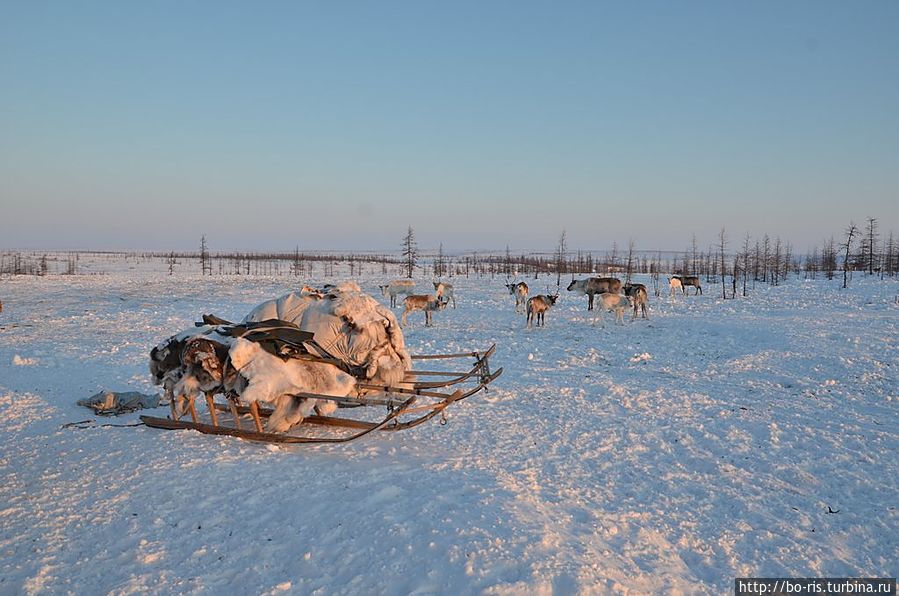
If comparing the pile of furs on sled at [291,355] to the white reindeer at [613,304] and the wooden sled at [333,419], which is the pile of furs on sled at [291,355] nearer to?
the wooden sled at [333,419]

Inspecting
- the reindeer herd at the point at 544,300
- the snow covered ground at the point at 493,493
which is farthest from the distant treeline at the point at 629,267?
the snow covered ground at the point at 493,493

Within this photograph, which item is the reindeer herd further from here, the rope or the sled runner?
the rope

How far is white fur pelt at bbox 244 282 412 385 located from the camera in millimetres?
7871

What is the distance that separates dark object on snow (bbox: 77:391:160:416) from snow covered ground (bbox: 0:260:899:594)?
0.27 m

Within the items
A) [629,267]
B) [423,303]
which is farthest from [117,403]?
[629,267]

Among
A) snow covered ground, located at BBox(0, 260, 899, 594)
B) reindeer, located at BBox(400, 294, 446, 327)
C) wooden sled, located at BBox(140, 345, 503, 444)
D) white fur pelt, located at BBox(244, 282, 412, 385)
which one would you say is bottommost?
snow covered ground, located at BBox(0, 260, 899, 594)

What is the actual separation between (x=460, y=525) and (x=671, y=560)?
1921 millimetres

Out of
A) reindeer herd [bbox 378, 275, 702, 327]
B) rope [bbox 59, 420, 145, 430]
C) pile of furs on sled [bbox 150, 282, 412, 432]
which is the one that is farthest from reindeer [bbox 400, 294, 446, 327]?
rope [bbox 59, 420, 145, 430]

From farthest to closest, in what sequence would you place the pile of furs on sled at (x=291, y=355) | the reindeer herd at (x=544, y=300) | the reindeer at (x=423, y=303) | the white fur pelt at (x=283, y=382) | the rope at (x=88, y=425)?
the reindeer at (x=423, y=303) → the reindeer herd at (x=544, y=300) → the rope at (x=88, y=425) → the pile of furs on sled at (x=291, y=355) → the white fur pelt at (x=283, y=382)

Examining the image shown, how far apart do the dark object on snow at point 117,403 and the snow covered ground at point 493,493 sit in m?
0.27

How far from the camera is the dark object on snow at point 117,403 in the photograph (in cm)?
898

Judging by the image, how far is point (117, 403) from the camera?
30.3 feet

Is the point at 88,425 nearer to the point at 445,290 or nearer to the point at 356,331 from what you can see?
the point at 356,331

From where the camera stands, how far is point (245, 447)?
23.1 feet
